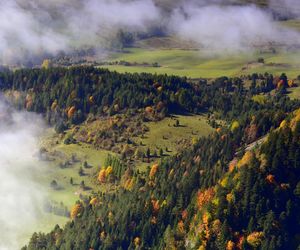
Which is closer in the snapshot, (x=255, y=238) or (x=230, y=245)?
(x=230, y=245)

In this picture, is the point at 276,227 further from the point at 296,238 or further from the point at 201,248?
the point at 201,248

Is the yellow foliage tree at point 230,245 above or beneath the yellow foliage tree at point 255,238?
beneath

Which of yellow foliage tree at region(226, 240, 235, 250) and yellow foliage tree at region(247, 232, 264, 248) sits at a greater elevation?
yellow foliage tree at region(247, 232, 264, 248)

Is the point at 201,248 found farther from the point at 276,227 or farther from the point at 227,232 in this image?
the point at 276,227

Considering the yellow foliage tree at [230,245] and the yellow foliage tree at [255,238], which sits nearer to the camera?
the yellow foliage tree at [230,245]

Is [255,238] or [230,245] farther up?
[255,238]

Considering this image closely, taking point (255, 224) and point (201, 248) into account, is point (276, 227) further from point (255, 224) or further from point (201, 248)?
point (201, 248)

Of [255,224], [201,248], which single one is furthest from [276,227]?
[201,248]

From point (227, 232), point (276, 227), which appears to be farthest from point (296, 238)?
point (227, 232)

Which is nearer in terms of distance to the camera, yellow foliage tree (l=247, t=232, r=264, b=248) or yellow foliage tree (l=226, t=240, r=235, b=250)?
yellow foliage tree (l=226, t=240, r=235, b=250)
